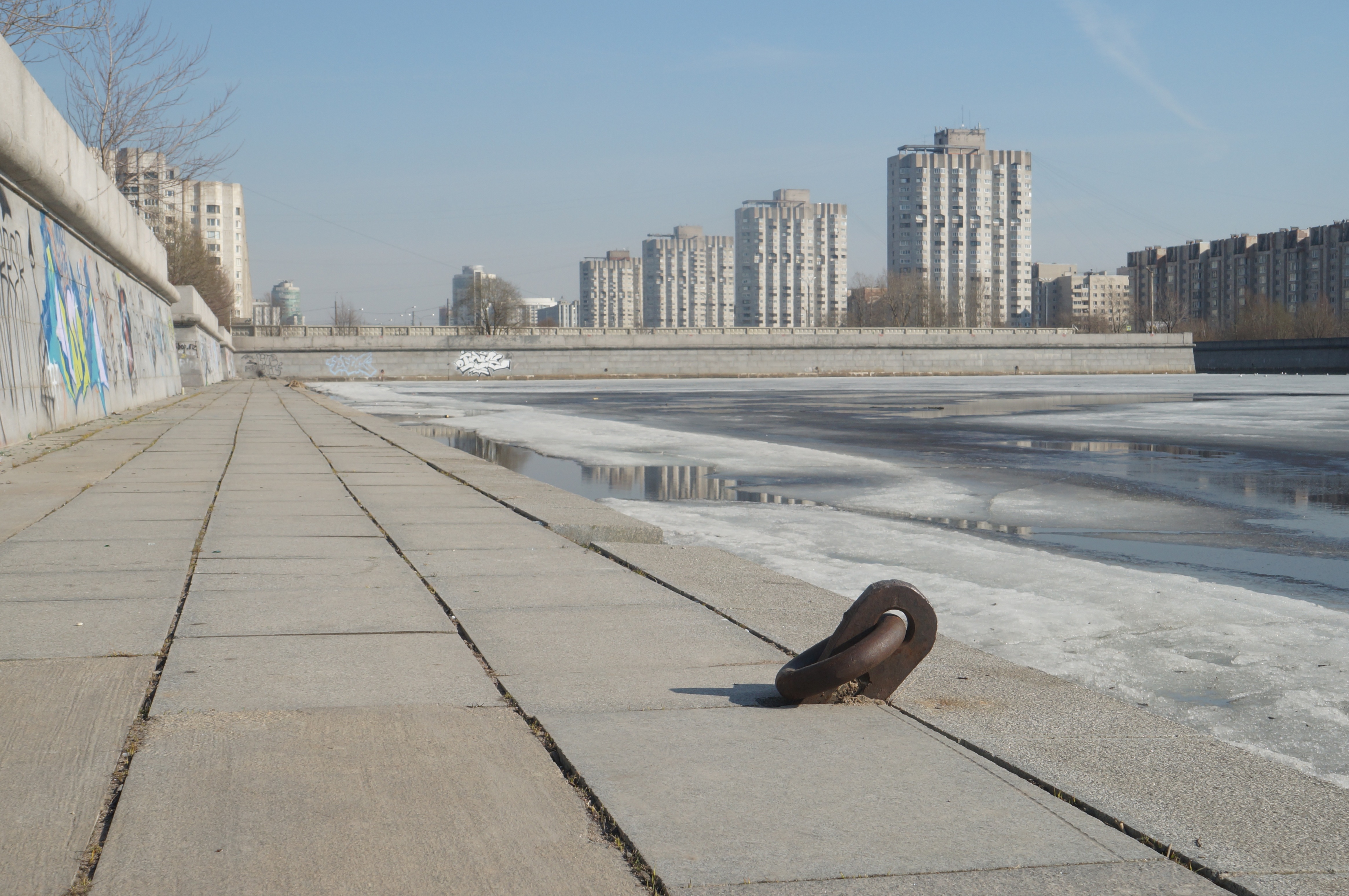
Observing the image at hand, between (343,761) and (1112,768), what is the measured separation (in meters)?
1.92

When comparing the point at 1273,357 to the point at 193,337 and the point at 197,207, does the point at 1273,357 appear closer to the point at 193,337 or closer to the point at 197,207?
the point at 193,337

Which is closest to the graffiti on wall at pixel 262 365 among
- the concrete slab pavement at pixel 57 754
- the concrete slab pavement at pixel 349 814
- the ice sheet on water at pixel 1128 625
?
the ice sheet on water at pixel 1128 625

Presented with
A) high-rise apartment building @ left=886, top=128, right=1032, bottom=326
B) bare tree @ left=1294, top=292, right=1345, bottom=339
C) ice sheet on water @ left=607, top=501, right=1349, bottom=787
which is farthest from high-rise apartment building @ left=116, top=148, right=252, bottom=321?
bare tree @ left=1294, top=292, right=1345, bottom=339

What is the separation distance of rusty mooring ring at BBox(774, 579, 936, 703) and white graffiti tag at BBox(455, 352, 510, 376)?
3152 inches

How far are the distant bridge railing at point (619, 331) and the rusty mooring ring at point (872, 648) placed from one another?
85534 millimetres

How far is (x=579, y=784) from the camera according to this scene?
2709 millimetres

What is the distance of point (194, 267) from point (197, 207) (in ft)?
348

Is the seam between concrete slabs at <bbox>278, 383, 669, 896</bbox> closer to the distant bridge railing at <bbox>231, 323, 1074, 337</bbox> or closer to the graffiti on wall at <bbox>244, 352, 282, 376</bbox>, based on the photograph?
the graffiti on wall at <bbox>244, 352, 282, 376</bbox>

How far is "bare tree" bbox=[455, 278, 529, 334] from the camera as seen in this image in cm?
11238

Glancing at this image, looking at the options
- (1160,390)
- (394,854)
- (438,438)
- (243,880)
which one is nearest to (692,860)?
(394,854)

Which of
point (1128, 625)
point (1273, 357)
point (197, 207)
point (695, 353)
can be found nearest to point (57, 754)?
point (1128, 625)

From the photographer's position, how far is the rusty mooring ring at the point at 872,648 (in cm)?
323

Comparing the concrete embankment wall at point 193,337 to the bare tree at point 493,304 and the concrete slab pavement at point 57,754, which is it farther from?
the bare tree at point 493,304

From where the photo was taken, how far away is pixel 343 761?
9.30 feet
